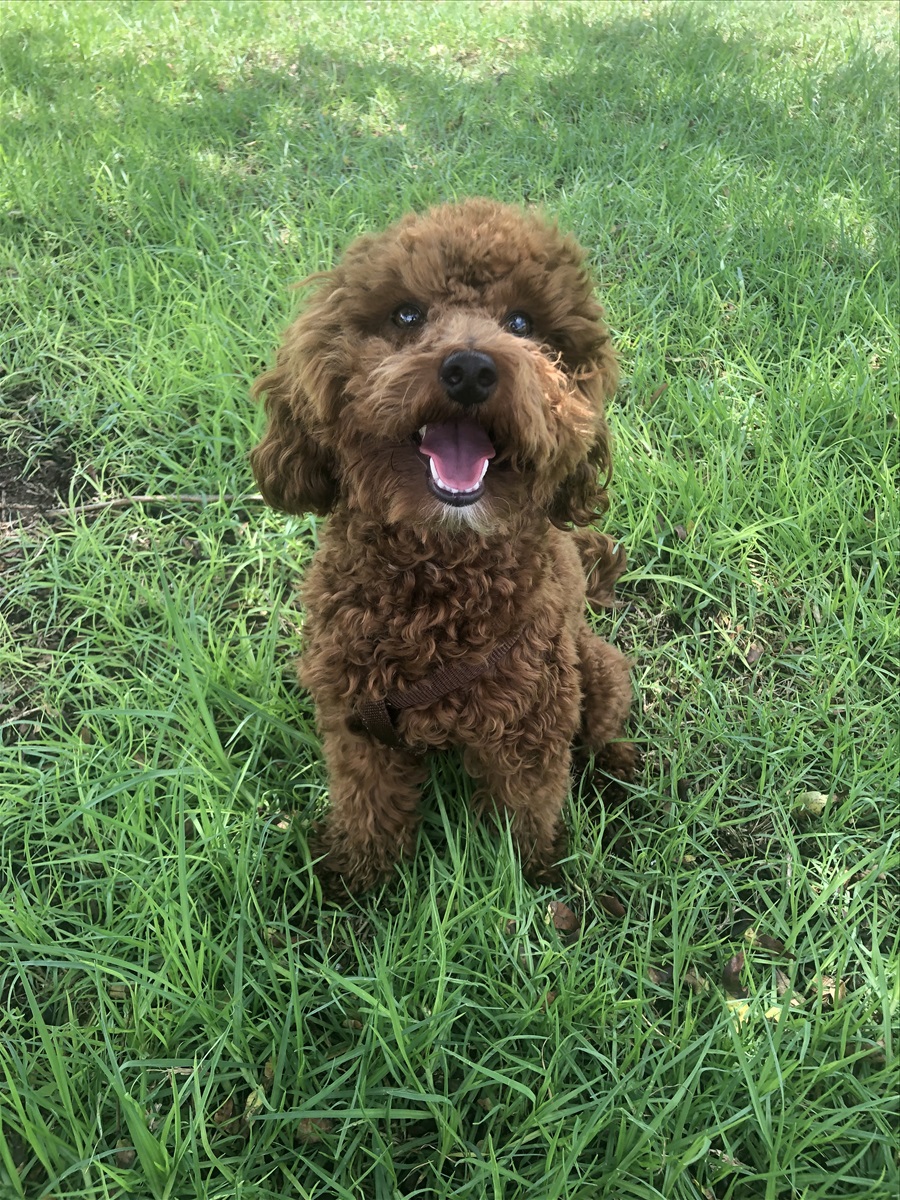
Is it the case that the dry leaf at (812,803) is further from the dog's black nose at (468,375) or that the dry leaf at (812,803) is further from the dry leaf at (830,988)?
the dog's black nose at (468,375)

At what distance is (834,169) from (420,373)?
3.93 metres

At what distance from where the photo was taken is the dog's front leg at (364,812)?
1873 mm

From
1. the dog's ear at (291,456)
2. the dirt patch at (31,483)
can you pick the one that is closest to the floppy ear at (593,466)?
the dog's ear at (291,456)

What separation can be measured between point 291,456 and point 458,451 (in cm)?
45

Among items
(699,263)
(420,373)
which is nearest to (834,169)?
(699,263)

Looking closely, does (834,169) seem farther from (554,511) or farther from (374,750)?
(374,750)

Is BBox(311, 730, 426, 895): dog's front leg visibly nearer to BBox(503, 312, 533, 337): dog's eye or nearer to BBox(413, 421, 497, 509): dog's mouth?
BBox(413, 421, 497, 509): dog's mouth

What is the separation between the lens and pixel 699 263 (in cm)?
343

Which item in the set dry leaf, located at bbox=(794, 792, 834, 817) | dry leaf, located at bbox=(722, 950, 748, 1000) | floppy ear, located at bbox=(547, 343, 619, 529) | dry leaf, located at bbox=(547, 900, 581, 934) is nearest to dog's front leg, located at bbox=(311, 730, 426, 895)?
dry leaf, located at bbox=(547, 900, 581, 934)

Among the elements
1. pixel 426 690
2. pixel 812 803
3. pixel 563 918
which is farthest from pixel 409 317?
pixel 812 803

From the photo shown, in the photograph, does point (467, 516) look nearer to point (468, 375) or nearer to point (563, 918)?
point (468, 375)

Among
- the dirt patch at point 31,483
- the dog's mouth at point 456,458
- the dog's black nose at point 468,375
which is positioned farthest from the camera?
the dirt patch at point 31,483

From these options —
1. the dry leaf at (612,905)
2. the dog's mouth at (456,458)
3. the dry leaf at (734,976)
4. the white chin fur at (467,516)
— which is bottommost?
the dry leaf at (612,905)

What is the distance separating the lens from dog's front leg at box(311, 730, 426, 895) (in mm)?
1873
